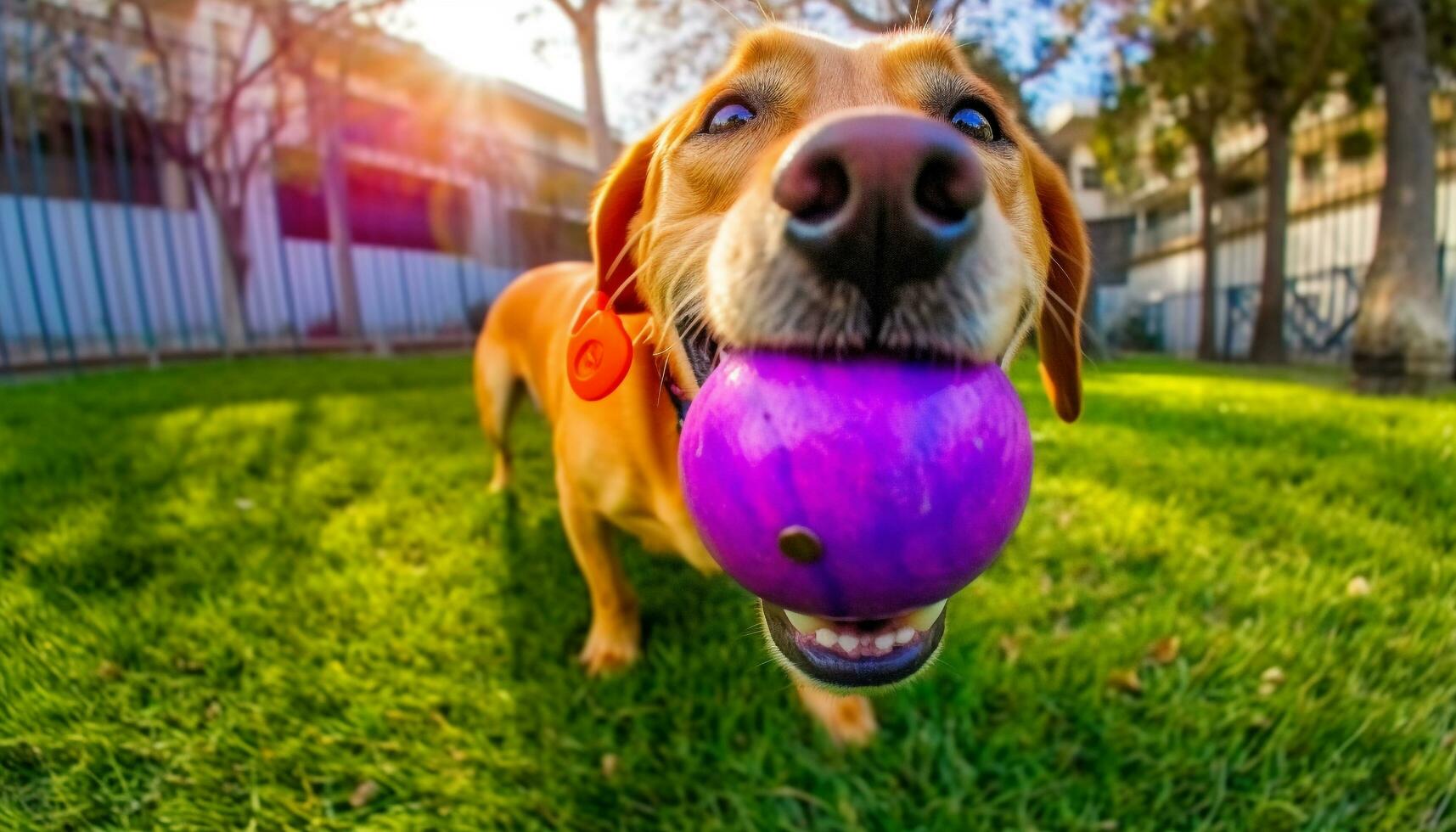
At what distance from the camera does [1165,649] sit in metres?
2.18

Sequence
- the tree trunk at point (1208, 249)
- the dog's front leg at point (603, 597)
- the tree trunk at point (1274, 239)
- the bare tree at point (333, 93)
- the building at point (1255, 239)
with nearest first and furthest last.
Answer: the dog's front leg at point (603, 597) < the bare tree at point (333, 93) < the tree trunk at point (1274, 239) < the building at point (1255, 239) < the tree trunk at point (1208, 249)

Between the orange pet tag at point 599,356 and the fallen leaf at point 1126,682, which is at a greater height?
the orange pet tag at point 599,356

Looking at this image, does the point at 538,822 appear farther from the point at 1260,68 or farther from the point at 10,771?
the point at 1260,68

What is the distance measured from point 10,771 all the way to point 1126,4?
46.9 ft

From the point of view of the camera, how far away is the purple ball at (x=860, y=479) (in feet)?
3.49

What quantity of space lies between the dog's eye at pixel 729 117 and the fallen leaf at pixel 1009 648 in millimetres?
1553

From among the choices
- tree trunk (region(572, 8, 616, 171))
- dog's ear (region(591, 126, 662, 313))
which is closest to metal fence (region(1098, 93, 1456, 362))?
tree trunk (region(572, 8, 616, 171))

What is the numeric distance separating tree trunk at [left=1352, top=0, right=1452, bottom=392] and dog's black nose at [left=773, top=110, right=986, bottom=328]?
7.47 metres

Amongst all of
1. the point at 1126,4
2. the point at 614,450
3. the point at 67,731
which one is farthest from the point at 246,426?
the point at 1126,4

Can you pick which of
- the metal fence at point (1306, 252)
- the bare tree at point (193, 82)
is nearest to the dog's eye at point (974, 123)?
the bare tree at point (193, 82)

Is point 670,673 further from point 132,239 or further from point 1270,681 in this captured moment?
point 132,239

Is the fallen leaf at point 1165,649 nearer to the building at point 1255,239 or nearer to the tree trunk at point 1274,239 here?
the building at point 1255,239

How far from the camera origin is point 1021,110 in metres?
11.6

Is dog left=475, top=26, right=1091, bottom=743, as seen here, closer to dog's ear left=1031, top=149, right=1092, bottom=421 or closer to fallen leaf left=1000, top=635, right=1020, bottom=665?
dog's ear left=1031, top=149, right=1092, bottom=421
